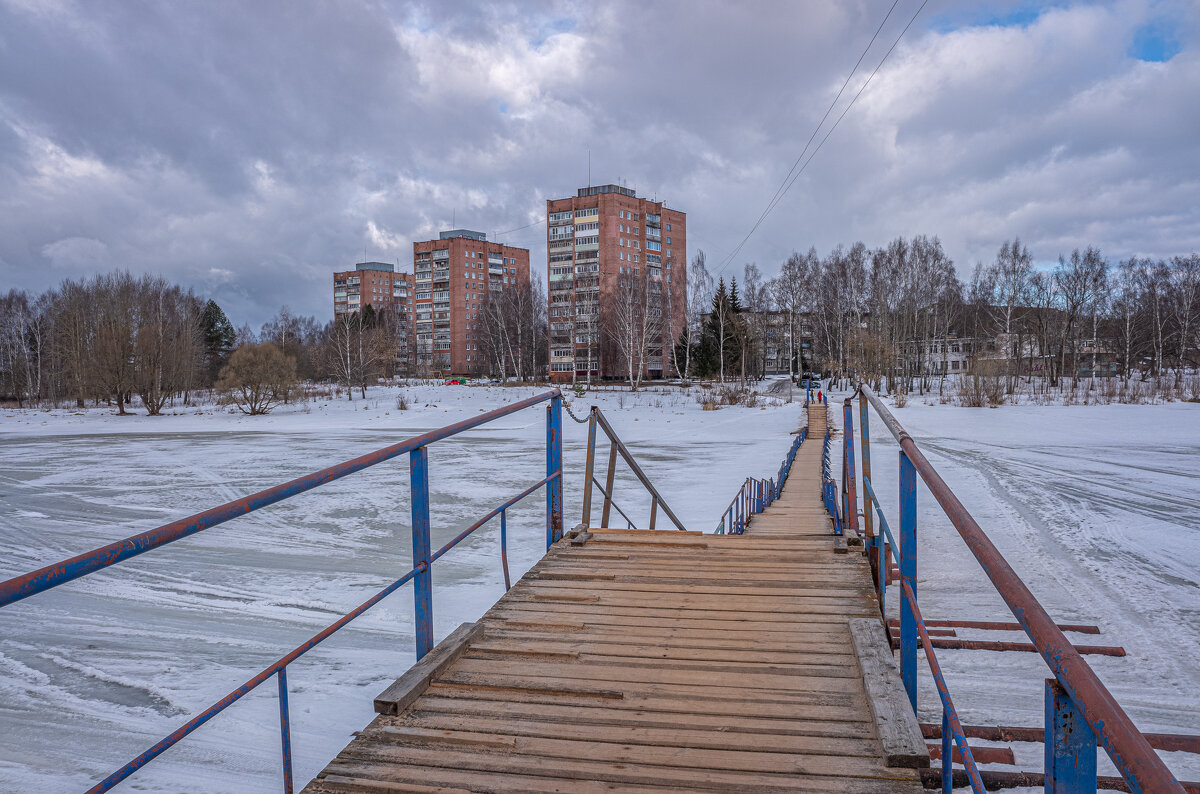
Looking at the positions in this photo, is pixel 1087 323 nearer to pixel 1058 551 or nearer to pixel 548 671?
pixel 1058 551

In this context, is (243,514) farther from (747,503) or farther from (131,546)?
(747,503)

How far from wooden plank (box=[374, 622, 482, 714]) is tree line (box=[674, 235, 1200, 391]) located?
4141 cm

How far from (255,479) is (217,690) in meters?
10.2

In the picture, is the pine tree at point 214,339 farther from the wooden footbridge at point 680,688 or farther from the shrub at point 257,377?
the wooden footbridge at point 680,688

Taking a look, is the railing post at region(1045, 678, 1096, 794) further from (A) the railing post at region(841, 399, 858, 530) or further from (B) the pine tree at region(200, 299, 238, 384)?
(B) the pine tree at region(200, 299, 238, 384)

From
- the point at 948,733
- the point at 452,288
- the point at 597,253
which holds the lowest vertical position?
the point at 948,733

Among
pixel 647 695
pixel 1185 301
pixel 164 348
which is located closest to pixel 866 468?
pixel 647 695

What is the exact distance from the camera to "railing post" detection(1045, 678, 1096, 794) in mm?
1008

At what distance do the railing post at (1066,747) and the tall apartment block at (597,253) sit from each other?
56.2 m

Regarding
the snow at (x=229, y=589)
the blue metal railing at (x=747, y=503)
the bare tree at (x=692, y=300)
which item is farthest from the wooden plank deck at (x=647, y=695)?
the bare tree at (x=692, y=300)

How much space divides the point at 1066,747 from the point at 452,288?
87.8 metres

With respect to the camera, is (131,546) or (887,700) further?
(887,700)

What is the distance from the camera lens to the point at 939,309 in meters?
51.5

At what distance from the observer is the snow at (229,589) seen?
4879 mm
